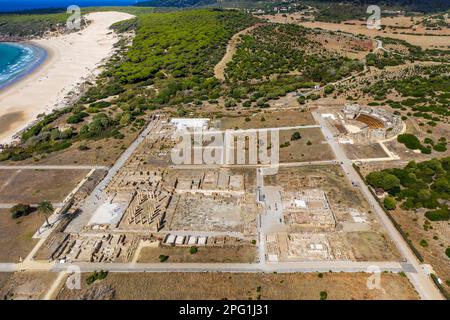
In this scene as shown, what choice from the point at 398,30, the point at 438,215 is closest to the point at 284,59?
the point at 398,30

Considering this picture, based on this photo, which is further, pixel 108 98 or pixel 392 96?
pixel 108 98

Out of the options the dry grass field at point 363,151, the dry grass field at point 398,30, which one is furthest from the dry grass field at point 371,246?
the dry grass field at point 398,30

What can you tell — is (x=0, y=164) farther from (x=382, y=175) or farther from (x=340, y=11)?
(x=340, y=11)

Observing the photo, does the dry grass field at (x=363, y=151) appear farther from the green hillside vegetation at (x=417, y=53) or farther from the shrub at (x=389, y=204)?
the green hillside vegetation at (x=417, y=53)

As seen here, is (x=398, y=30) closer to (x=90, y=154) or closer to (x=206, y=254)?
(x=90, y=154)

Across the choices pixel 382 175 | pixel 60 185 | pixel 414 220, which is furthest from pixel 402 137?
pixel 60 185
